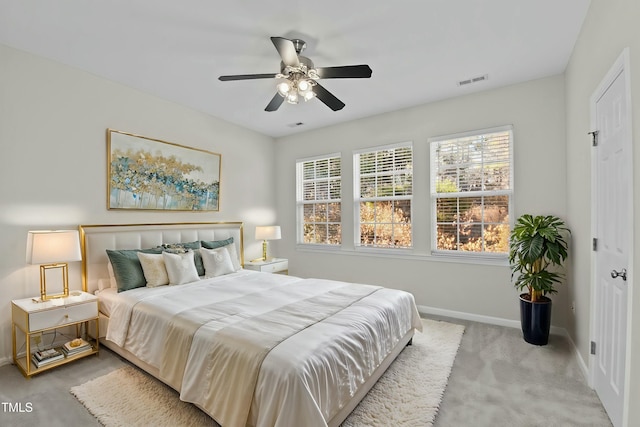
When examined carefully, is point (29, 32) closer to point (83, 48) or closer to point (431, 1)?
point (83, 48)

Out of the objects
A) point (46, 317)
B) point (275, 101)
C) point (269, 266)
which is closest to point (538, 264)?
point (275, 101)

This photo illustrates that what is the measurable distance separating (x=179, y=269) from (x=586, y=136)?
406cm

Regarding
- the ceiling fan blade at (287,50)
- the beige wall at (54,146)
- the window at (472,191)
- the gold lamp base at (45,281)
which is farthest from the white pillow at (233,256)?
the window at (472,191)

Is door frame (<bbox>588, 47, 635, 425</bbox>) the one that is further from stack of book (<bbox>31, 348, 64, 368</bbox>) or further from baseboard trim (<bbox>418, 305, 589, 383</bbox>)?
stack of book (<bbox>31, 348, 64, 368</bbox>)

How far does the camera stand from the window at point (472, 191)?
3680 mm

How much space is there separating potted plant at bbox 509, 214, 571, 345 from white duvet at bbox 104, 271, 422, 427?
1.19 metres

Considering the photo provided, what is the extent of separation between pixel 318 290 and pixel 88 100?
10.5 feet

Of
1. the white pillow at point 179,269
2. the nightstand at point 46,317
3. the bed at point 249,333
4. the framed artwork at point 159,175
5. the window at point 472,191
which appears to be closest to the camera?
the bed at point 249,333

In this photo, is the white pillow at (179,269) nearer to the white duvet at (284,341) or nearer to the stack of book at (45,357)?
the white duvet at (284,341)

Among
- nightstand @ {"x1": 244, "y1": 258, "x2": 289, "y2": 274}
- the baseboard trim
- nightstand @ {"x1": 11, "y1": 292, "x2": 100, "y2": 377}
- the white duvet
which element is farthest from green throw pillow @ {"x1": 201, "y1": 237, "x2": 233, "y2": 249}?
the baseboard trim

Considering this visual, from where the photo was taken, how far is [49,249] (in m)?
2.60

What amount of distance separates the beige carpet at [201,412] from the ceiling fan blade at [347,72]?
2472 mm

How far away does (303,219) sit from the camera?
5.51 meters

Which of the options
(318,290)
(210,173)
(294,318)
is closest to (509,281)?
(318,290)
